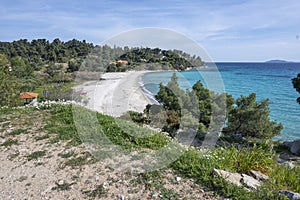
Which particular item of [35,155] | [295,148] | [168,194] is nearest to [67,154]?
[35,155]

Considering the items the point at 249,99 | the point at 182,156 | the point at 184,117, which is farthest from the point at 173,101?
the point at 182,156

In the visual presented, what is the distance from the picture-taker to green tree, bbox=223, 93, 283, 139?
50.9 feet

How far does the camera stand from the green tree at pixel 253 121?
50.9 feet

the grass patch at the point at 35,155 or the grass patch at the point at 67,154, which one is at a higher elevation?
A: the grass patch at the point at 67,154

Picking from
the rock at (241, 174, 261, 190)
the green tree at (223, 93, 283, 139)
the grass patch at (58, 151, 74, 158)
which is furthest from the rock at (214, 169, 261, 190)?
the green tree at (223, 93, 283, 139)

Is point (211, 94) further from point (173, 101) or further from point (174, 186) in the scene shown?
point (174, 186)

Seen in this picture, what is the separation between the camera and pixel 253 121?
15570 millimetres

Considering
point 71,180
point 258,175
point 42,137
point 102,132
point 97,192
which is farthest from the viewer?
point 102,132

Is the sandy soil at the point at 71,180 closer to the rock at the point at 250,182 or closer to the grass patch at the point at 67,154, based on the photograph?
the grass patch at the point at 67,154

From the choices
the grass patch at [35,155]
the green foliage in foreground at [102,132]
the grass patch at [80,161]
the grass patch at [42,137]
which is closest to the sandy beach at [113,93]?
the green foliage in foreground at [102,132]

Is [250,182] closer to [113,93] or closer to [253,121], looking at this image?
A: [113,93]

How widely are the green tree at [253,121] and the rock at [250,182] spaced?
1259 cm

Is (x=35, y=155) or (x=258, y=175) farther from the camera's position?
(x=35, y=155)

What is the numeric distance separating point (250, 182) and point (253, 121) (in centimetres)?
1294
